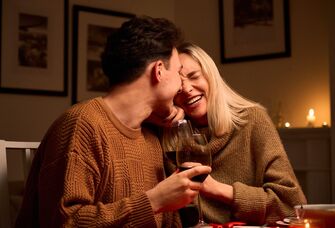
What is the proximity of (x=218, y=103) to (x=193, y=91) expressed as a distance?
0.35 ft

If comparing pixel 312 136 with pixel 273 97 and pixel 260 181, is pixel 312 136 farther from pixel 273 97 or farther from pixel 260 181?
pixel 260 181

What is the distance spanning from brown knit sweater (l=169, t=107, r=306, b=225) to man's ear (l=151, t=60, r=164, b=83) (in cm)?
40

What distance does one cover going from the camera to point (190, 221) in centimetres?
175

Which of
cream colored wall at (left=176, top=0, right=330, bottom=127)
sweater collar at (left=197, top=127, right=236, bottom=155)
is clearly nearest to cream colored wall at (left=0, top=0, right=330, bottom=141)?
cream colored wall at (left=176, top=0, right=330, bottom=127)

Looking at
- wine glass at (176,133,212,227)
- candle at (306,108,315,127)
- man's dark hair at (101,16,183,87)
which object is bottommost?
wine glass at (176,133,212,227)

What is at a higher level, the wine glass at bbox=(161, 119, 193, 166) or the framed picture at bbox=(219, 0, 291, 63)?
the framed picture at bbox=(219, 0, 291, 63)

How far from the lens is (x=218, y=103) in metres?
1.84

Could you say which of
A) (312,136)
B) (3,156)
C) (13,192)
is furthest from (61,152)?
(312,136)

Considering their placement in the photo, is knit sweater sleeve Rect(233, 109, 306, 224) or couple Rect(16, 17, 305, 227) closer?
couple Rect(16, 17, 305, 227)

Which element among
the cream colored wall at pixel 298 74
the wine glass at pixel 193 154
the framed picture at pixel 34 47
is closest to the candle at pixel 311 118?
the cream colored wall at pixel 298 74

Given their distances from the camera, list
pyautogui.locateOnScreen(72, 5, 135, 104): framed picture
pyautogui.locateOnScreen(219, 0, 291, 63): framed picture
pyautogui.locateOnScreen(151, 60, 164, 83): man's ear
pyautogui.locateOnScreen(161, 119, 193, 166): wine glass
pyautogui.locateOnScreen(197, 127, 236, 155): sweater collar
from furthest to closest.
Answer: pyautogui.locateOnScreen(72, 5, 135, 104): framed picture → pyautogui.locateOnScreen(219, 0, 291, 63): framed picture → pyautogui.locateOnScreen(197, 127, 236, 155): sweater collar → pyautogui.locateOnScreen(151, 60, 164, 83): man's ear → pyautogui.locateOnScreen(161, 119, 193, 166): wine glass

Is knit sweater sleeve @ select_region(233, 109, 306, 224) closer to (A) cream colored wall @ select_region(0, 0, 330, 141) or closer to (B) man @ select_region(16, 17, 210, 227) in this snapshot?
(B) man @ select_region(16, 17, 210, 227)

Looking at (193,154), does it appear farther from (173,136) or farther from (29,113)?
(29,113)

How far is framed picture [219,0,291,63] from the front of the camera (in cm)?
352
